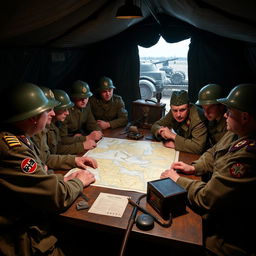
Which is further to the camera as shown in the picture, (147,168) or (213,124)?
(213,124)

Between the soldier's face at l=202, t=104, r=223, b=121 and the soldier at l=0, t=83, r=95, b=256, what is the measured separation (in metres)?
1.67

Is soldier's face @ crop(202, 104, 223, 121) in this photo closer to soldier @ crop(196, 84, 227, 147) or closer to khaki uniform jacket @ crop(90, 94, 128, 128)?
soldier @ crop(196, 84, 227, 147)

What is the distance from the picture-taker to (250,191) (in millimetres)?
1300

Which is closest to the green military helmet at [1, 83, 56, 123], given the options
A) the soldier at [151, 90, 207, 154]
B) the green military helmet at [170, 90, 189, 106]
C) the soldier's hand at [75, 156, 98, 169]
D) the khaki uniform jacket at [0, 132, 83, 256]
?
the khaki uniform jacket at [0, 132, 83, 256]

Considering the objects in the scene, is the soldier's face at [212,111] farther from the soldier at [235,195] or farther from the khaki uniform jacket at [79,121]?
the khaki uniform jacket at [79,121]

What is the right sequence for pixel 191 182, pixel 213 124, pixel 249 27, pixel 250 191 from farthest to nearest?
Answer: 1. pixel 213 124
2. pixel 249 27
3. pixel 191 182
4. pixel 250 191

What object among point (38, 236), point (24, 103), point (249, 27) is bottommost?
point (38, 236)

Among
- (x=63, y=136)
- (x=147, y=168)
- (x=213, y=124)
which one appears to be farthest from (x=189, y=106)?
(x=63, y=136)

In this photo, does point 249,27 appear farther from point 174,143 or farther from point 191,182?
point 191,182

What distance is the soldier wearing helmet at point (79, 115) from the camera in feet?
9.81

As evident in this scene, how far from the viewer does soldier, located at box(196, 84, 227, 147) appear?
2428 millimetres

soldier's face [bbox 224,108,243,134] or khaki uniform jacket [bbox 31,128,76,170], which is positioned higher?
soldier's face [bbox 224,108,243,134]

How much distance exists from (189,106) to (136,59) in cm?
255

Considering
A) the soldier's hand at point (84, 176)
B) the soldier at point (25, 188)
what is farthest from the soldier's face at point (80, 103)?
the soldier at point (25, 188)
